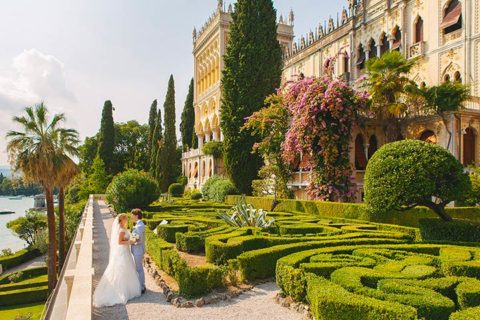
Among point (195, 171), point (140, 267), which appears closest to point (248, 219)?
point (140, 267)

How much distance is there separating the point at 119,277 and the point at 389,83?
647 inches

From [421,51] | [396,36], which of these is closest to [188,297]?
[421,51]

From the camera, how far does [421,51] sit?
76.7 ft

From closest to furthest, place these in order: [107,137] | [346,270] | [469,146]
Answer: [346,270], [469,146], [107,137]

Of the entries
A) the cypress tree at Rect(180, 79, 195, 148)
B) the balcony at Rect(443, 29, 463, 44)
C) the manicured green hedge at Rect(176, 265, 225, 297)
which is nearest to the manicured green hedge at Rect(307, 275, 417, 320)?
the manicured green hedge at Rect(176, 265, 225, 297)

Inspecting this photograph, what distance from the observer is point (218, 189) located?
27344 millimetres

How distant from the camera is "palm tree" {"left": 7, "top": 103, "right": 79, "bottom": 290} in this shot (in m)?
17.5

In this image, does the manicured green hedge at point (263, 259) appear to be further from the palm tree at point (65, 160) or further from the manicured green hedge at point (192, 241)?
the palm tree at point (65, 160)

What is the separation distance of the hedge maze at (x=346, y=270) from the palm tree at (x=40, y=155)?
919cm

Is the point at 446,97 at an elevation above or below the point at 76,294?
above

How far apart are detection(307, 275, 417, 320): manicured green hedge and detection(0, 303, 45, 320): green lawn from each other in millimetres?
13497

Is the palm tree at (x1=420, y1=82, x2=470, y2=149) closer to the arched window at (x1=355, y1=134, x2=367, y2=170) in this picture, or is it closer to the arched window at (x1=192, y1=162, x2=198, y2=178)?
the arched window at (x1=355, y1=134, x2=367, y2=170)

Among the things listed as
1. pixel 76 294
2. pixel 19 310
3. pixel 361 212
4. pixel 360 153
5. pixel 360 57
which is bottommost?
pixel 19 310

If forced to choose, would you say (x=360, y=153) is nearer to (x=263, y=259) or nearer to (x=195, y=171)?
(x=263, y=259)
